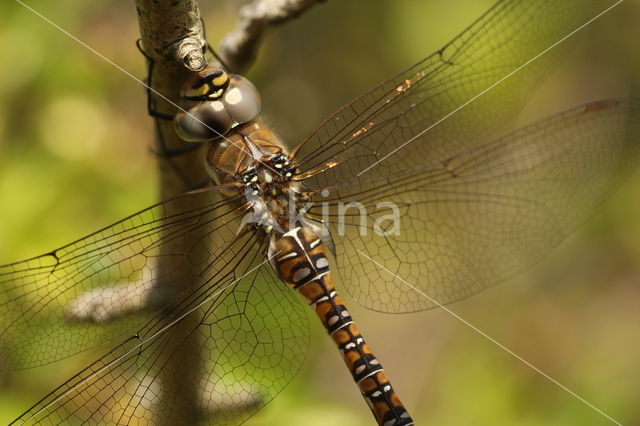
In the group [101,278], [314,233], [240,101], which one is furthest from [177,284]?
[240,101]

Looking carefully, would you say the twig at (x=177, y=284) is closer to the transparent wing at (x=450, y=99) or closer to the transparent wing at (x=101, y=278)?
the transparent wing at (x=101, y=278)

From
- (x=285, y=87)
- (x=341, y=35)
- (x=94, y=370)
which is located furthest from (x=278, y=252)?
(x=341, y=35)

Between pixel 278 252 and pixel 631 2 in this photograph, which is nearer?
pixel 278 252

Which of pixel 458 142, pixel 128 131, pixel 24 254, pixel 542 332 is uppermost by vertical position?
pixel 128 131

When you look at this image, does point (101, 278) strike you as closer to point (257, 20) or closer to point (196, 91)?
point (196, 91)

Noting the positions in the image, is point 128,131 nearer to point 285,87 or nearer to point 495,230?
point 285,87

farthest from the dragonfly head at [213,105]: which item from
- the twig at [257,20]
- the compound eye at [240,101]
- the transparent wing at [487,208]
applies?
the transparent wing at [487,208]

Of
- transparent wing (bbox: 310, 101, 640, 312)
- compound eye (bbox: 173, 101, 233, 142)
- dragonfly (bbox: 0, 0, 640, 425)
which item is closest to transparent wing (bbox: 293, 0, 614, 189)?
Answer: dragonfly (bbox: 0, 0, 640, 425)

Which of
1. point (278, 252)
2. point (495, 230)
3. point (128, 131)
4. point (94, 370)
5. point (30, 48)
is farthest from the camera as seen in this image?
point (128, 131)
